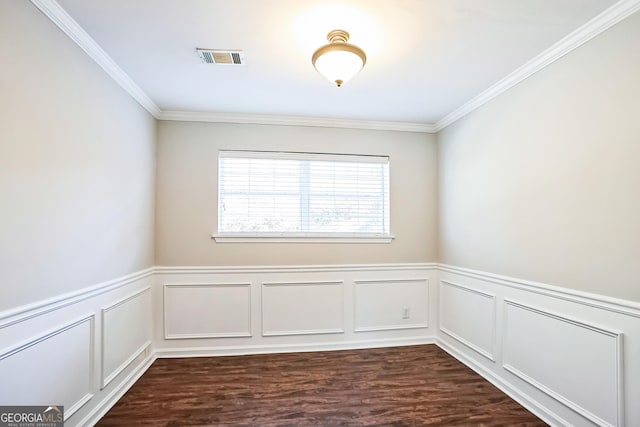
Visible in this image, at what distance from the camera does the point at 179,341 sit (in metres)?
3.34

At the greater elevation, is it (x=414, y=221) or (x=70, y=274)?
(x=414, y=221)

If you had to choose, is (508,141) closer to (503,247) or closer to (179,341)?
(503,247)

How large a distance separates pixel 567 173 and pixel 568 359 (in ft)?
4.05

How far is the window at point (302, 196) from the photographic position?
3.51 metres

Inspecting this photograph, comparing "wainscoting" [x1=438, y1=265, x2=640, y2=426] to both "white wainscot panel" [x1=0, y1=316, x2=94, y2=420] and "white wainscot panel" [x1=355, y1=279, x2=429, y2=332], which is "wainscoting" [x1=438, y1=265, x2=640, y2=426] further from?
"white wainscot panel" [x1=0, y1=316, x2=94, y2=420]

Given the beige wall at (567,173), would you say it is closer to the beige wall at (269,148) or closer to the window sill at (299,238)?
the beige wall at (269,148)

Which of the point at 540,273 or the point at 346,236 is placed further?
the point at 346,236

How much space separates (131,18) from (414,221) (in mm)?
3185

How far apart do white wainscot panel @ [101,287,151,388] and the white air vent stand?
1.97 meters

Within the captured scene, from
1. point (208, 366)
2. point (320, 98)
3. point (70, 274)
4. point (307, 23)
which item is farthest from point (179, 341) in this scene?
point (307, 23)

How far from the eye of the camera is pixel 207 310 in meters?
3.37

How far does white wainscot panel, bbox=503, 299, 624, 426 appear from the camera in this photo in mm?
1860

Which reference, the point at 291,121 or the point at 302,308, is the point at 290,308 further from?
the point at 291,121

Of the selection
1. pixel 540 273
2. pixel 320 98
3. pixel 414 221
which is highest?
pixel 320 98
